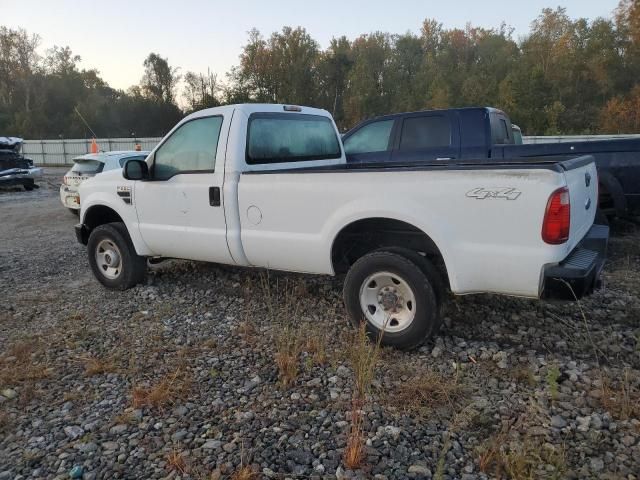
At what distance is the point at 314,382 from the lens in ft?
11.8

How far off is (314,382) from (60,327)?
2621 mm

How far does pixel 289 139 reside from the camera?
527 cm

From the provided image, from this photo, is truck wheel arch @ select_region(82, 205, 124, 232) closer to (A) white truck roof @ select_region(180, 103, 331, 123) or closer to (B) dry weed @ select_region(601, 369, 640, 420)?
(A) white truck roof @ select_region(180, 103, 331, 123)

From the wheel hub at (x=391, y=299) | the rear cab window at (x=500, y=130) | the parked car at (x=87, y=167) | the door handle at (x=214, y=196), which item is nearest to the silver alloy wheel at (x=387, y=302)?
the wheel hub at (x=391, y=299)

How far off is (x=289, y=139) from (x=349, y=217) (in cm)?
159

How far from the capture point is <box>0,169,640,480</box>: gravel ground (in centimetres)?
277

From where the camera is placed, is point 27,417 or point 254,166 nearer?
point 27,417

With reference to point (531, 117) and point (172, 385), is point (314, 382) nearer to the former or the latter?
point (172, 385)

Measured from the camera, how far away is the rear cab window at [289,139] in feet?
16.1

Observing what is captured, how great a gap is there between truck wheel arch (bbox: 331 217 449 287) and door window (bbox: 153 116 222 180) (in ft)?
4.73

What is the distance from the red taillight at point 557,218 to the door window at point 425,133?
4304 mm

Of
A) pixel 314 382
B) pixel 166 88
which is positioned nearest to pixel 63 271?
pixel 314 382

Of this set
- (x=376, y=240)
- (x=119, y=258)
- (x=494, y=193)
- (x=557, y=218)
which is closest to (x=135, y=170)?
(x=119, y=258)

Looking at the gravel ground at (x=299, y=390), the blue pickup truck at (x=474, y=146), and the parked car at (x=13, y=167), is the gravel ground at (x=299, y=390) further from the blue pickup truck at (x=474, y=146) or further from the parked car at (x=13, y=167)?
the parked car at (x=13, y=167)
